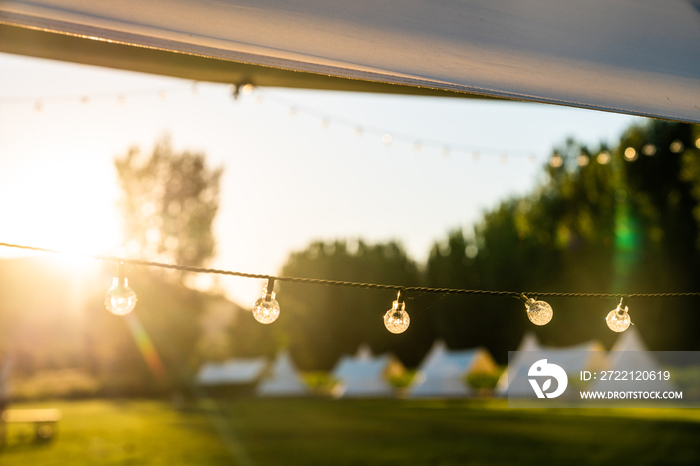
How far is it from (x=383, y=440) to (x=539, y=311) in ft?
19.6

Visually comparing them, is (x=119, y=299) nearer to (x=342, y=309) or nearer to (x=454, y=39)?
(x=454, y=39)

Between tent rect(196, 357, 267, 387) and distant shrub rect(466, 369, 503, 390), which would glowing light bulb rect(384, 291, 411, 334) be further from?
tent rect(196, 357, 267, 387)

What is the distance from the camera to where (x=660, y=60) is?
170cm

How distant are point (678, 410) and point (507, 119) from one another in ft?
21.3

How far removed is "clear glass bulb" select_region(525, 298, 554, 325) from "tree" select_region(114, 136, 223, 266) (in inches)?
747

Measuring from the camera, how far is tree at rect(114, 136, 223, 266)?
1992cm

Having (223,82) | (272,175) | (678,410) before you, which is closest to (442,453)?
(223,82)

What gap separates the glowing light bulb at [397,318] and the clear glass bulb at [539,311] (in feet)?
1.24

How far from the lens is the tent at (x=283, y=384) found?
18.7m

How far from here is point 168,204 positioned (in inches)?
816

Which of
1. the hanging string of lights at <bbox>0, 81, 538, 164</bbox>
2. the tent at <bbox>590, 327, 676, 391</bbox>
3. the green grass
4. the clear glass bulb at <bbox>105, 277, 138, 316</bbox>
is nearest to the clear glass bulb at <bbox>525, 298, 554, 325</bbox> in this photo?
the clear glass bulb at <bbox>105, 277, 138, 316</bbox>

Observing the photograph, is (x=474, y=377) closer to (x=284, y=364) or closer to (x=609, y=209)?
(x=284, y=364)

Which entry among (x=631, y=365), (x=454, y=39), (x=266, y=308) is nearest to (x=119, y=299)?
(x=266, y=308)

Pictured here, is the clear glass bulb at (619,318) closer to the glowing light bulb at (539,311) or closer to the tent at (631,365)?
the glowing light bulb at (539,311)
